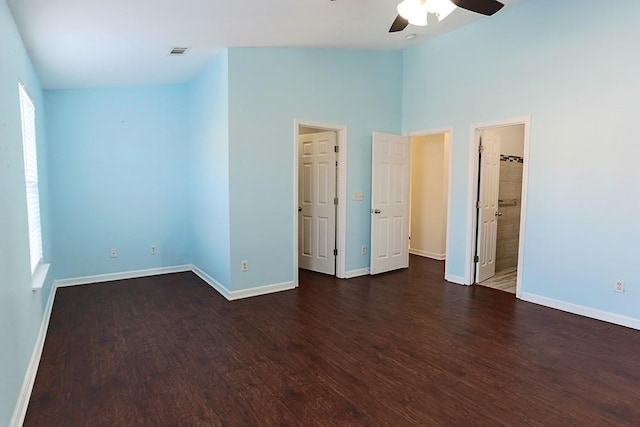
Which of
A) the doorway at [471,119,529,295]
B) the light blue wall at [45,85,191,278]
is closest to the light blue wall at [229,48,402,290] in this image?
the doorway at [471,119,529,295]

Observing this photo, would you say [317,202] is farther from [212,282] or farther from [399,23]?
[399,23]

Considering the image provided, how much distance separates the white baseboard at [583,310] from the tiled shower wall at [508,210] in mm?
1404

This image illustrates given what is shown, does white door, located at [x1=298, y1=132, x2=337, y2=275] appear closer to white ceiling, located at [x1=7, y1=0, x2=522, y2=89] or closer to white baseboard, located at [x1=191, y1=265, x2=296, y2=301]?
white baseboard, located at [x1=191, y1=265, x2=296, y2=301]

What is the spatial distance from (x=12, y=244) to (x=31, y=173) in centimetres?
147

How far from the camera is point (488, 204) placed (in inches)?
195

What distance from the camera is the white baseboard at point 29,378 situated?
205 centimetres

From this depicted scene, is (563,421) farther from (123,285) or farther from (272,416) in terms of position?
(123,285)

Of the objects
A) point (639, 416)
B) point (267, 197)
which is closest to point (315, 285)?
point (267, 197)

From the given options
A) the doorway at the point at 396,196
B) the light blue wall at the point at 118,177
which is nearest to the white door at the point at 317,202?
the doorway at the point at 396,196

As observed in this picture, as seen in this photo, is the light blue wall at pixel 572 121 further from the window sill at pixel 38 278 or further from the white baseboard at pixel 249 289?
the window sill at pixel 38 278

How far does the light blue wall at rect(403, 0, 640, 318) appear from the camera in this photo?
11.2 feet

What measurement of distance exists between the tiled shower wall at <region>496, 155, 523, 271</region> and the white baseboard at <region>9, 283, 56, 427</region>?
552 cm

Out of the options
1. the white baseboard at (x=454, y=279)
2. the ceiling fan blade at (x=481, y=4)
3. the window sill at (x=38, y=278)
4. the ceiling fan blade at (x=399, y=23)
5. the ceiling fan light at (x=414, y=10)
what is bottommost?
the white baseboard at (x=454, y=279)

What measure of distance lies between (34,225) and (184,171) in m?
2.36
